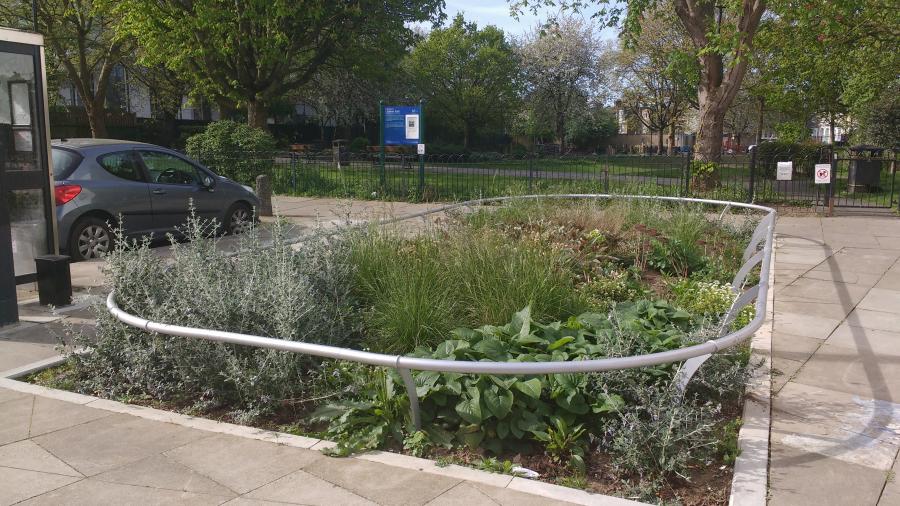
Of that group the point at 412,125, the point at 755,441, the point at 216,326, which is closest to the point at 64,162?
the point at 216,326

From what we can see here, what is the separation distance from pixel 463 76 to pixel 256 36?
26898 millimetres

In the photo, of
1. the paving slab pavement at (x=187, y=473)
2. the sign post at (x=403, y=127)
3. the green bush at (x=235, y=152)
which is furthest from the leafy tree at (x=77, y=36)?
the paving slab pavement at (x=187, y=473)

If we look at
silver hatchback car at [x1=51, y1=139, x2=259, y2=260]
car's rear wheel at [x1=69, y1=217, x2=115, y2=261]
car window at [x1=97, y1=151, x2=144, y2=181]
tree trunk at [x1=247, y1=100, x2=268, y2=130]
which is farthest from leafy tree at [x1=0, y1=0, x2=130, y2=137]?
car's rear wheel at [x1=69, y1=217, x2=115, y2=261]

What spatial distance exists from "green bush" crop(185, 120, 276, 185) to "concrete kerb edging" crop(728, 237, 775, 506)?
15395 millimetres

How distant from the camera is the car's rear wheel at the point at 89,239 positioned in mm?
9938

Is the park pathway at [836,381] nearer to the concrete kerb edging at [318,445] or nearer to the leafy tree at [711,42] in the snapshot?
the concrete kerb edging at [318,445]

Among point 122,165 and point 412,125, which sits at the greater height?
point 412,125

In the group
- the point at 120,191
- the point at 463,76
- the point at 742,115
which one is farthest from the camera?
the point at 742,115

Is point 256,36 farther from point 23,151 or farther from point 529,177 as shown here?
point 23,151

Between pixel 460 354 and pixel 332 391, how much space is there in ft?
2.99

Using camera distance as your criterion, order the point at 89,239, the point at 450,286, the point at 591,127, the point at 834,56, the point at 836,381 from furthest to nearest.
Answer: the point at 591,127
the point at 834,56
the point at 89,239
the point at 450,286
the point at 836,381

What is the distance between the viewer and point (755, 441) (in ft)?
13.3

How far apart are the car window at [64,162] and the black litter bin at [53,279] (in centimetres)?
301

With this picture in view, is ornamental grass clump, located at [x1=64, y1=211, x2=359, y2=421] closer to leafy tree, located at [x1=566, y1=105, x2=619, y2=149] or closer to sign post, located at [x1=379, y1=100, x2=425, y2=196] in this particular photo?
sign post, located at [x1=379, y1=100, x2=425, y2=196]
